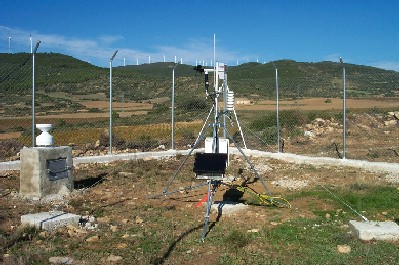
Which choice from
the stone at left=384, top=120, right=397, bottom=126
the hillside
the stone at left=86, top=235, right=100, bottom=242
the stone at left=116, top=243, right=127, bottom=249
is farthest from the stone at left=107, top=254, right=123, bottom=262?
the stone at left=384, top=120, right=397, bottom=126

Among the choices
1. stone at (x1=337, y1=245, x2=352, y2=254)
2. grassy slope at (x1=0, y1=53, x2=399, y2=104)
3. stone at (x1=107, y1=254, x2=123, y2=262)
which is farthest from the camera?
grassy slope at (x1=0, y1=53, x2=399, y2=104)

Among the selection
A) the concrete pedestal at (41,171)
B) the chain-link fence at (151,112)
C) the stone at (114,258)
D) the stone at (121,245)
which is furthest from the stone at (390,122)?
the stone at (114,258)

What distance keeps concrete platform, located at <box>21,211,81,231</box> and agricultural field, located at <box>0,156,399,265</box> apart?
0.18 meters

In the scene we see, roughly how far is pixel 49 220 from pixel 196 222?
214cm

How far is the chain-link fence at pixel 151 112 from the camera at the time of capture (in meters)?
13.3

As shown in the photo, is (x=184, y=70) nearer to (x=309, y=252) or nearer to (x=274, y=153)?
(x=274, y=153)

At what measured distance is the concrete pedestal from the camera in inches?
346

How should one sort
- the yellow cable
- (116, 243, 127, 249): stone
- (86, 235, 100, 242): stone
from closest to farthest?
(116, 243, 127, 249): stone, (86, 235, 100, 242): stone, the yellow cable

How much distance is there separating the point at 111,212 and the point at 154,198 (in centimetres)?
126

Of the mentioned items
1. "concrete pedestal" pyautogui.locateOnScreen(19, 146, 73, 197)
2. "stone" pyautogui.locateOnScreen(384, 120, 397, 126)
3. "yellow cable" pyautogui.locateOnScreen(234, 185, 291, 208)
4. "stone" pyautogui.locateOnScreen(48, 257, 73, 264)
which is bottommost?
"stone" pyautogui.locateOnScreen(48, 257, 73, 264)

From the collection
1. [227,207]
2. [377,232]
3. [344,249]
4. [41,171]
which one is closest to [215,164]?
[227,207]

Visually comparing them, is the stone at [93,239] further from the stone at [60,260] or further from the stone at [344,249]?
the stone at [344,249]

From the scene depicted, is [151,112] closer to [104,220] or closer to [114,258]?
[104,220]

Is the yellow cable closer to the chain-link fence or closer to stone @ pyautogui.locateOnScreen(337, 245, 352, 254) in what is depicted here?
stone @ pyautogui.locateOnScreen(337, 245, 352, 254)
